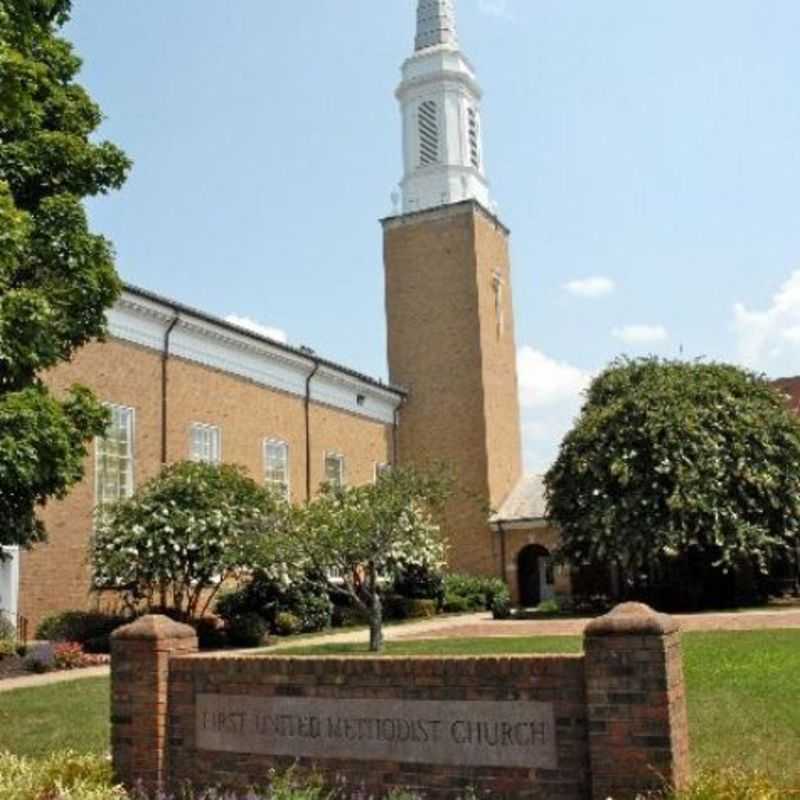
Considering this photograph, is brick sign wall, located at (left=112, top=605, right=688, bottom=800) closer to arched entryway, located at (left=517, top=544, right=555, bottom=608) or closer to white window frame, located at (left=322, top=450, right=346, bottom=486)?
white window frame, located at (left=322, top=450, right=346, bottom=486)

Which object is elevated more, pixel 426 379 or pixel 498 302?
pixel 498 302

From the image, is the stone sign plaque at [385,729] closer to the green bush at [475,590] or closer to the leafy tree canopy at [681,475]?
the leafy tree canopy at [681,475]

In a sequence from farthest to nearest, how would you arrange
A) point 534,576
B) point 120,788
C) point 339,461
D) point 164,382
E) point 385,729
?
point 534,576
point 339,461
point 164,382
point 120,788
point 385,729

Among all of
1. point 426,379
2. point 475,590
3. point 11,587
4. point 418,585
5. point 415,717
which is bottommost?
point 415,717

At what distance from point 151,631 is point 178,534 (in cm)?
1526

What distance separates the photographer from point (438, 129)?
1634 inches

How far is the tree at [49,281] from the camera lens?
1441cm

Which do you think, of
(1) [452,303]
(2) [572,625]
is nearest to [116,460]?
(2) [572,625]

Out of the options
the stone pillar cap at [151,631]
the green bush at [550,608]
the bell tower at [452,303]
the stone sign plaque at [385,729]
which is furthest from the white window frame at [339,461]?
the stone sign plaque at [385,729]

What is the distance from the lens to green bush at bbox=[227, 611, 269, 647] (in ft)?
79.0

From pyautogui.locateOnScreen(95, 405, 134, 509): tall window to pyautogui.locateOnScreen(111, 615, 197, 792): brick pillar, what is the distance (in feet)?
58.7

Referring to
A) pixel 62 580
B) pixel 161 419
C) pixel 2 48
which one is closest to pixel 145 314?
pixel 161 419

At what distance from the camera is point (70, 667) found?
65.2 feet

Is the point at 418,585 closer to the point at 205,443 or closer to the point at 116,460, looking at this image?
the point at 205,443
